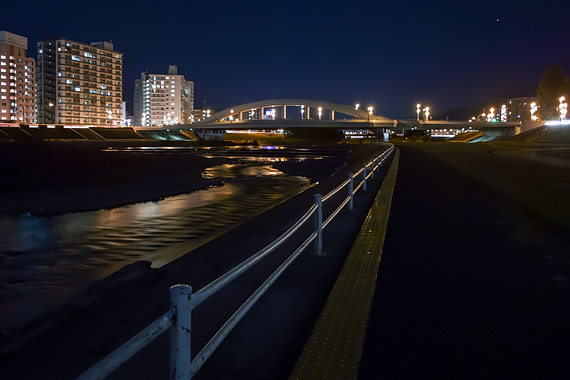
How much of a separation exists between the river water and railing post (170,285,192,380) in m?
5.55

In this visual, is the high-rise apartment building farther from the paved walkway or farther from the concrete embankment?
the paved walkway

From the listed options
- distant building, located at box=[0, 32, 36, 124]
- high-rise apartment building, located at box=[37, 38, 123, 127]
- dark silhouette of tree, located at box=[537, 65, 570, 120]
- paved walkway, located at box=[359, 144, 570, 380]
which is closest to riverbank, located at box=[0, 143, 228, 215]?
paved walkway, located at box=[359, 144, 570, 380]

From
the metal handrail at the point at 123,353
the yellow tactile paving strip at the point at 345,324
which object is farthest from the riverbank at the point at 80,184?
the metal handrail at the point at 123,353

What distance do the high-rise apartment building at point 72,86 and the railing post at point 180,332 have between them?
569ft

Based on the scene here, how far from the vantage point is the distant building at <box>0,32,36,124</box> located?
150 m

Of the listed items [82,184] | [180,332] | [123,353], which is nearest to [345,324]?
[180,332]

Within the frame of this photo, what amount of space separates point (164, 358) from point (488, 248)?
248 inches

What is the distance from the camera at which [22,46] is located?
542ft

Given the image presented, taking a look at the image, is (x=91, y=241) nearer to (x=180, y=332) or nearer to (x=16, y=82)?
(x=180, y=332)

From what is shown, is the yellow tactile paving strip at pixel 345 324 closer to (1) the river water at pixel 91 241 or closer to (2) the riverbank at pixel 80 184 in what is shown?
(1) the river water at pixel 91 241

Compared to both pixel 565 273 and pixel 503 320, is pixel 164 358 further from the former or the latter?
pixel 565 273

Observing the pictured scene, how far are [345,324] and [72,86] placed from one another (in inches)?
6937

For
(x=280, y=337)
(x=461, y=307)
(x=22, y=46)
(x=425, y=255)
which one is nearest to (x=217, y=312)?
(x=280, y=337)

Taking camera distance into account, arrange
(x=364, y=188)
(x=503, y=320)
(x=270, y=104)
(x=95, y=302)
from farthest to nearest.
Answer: (x=270, y=104)
(x=364, y=188)
(x=95, y=302)
(x=503, y=320)
